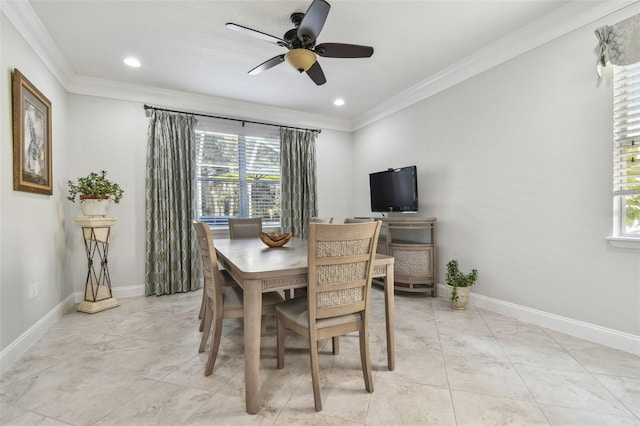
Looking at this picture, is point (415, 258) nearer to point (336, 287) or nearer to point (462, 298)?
point (462, 298)

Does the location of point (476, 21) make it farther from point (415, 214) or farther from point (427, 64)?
point (415, 214)

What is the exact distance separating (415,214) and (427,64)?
6.14 ft

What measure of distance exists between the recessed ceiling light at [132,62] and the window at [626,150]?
435 centimetres

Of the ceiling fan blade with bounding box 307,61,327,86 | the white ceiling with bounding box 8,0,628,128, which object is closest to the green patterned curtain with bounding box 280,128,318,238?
the white ceiling with bounding box 8,0,628,128

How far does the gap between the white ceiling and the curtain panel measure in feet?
1.36

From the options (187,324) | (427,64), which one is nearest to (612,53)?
(427,64)

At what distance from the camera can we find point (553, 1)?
7.39ft

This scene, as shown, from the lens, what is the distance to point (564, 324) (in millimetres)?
2428

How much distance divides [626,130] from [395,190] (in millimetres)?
2254

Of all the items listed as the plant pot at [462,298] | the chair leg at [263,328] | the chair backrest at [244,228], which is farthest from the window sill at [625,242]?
the chair backrest at [244,228]

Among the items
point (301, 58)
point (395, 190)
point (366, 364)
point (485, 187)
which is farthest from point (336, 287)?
point (395, 190)

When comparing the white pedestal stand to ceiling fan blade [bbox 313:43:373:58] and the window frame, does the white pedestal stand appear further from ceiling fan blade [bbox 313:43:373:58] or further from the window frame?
the window frame

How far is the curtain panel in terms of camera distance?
201 centimetres

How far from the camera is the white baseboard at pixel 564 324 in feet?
6.87
